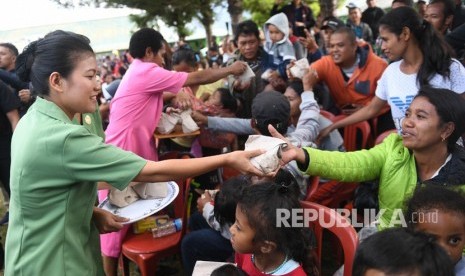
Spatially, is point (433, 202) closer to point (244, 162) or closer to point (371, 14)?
point (244, 162)

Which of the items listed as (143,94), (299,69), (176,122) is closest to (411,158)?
(299,69)

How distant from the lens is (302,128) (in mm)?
2559

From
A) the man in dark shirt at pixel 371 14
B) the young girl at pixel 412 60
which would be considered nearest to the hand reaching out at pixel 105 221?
the young girl at pixel 412 60

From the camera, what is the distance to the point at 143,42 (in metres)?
2.96

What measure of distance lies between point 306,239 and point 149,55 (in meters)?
1.88

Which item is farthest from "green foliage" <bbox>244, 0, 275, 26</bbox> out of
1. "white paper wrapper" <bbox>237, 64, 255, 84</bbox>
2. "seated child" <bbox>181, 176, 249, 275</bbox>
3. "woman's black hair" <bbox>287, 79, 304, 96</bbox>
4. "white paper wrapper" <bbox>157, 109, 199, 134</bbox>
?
"seated child" <bbox>181, 176, 249, 275</bbox>

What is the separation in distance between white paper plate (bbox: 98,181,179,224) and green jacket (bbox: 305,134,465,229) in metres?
0.71

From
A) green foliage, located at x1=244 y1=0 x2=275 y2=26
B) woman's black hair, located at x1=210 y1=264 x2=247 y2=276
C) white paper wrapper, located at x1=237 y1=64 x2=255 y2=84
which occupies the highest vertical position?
green foliage, located at x1=244 y1=0 x2=275 y2=26

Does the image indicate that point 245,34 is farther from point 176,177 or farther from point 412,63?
point 176,177

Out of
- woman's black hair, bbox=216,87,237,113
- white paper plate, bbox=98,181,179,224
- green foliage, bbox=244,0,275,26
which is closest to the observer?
white paper plate, bbox=98,181,179,224

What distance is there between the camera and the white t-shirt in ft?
8.40

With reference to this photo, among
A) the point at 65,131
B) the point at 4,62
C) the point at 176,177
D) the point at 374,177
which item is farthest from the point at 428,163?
the point at 4,62

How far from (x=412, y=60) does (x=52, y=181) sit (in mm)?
2264

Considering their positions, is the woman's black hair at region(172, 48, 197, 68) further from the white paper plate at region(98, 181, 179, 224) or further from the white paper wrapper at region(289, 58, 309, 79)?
the white paper plate at region(98, 181, 179, 224)
